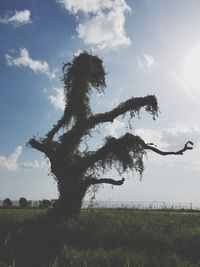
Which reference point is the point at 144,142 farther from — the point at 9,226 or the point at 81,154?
the point at 9,226

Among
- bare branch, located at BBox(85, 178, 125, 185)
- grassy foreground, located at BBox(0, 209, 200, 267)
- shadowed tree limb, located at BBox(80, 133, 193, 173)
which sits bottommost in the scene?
grassy foreground, located at BBox(0, 209, 200, 267)

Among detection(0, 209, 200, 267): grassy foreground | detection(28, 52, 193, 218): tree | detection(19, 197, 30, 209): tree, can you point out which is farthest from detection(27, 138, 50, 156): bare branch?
detection(19, 197, 30, 209): tree

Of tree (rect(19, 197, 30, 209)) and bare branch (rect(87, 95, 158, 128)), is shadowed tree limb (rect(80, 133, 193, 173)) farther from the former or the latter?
tree (rect(19, 197, 30, 209))

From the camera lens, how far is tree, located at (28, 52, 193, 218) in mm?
21328

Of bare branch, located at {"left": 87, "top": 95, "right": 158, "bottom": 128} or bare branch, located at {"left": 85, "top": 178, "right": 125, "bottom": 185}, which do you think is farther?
bare branch, located at {"left": 87, "top": 95, "right": 158, "bottom": 128}

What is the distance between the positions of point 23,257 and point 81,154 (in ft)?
47.4

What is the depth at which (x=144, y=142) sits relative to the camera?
22.5 metres

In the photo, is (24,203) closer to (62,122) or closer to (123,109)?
(62,122)

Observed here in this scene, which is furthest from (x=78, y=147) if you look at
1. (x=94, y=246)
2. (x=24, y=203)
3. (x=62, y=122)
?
(x=24, y=203)

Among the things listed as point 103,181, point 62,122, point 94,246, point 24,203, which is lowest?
point 94,246

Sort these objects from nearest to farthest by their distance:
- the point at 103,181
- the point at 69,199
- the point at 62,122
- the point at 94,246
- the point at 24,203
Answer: the point at 94,246
the point at 69,199
the point at 103,181
the point at 62,122
the point at 24,203

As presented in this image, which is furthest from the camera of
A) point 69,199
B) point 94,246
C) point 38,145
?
point 38,145

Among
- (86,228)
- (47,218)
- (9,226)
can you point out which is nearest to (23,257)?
(86,228)

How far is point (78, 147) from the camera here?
24.3 metres
